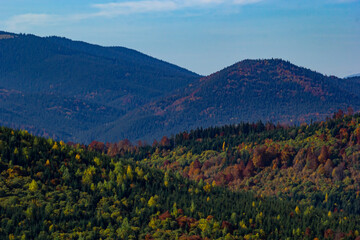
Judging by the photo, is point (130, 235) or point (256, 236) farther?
point (256, 236)

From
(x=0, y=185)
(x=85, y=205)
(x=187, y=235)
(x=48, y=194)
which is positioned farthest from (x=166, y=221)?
(x=0, y=185)

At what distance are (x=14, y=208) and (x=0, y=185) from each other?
52.0 ft

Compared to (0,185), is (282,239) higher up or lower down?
lower down

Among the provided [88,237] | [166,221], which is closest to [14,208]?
[88,237]

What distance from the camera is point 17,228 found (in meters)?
174

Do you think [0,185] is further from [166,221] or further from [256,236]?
[256,236]

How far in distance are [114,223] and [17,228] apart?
3181 centimetres

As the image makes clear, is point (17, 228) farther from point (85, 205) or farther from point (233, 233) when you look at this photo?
point (233, 233)

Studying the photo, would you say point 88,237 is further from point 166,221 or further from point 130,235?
point 166,221

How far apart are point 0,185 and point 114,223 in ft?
121

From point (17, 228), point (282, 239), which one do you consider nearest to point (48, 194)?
point (17, 228)

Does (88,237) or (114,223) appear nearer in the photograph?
(88,237)

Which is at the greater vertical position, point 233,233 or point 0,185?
point 0,185

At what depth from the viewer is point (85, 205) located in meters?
199
